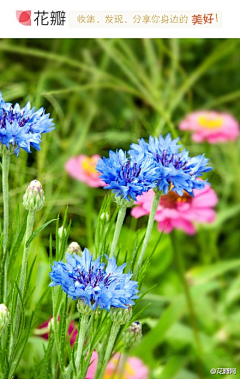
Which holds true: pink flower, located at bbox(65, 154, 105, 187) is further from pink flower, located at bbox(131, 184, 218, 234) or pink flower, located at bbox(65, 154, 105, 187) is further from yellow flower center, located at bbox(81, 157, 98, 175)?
pink flower, located at bbox(131, 184, 218, 234)

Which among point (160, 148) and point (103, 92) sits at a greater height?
point (103, 92)

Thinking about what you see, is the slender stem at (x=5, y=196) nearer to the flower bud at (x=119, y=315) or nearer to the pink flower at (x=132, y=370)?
the flower bud at (x=119, y=315)

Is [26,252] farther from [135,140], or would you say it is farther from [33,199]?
[135,140]

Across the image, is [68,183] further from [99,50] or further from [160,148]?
[160,148]
